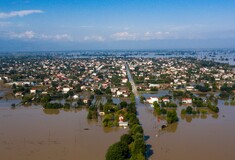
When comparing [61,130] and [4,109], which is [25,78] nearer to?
[4,109]

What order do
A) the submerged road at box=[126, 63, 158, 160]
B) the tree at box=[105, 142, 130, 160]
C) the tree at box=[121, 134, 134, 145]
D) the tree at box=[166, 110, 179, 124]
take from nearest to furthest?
the tree at box=[105, 142, 130, 160]
the tree at box=[121, 134, 134, 145]
the submerged road at box=[126, 63, 158, 160]
the tree at box=[166, 110, 179, 124]

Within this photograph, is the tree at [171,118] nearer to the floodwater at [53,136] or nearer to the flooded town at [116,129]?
the flooded town at [116,129]

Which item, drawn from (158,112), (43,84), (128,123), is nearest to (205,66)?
(43,84)

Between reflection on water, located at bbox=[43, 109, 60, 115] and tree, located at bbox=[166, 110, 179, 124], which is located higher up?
tree, located at bbox=[166, 110, 179, 124]

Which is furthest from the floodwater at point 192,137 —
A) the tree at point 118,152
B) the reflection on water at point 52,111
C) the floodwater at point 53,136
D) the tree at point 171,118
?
the reflection on water at point 52,111

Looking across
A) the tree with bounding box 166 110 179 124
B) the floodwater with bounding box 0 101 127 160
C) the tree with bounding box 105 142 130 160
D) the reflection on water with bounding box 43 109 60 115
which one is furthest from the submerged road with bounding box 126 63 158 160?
the reflection on water with bounding box 43 109 60 115

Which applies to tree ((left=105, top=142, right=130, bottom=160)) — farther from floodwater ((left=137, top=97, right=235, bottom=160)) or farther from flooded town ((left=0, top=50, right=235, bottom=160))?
floodwater ((left=137, top=97, right=235, bottom=160))

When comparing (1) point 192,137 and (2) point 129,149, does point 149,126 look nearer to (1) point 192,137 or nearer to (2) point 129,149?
(1) point 192,137
